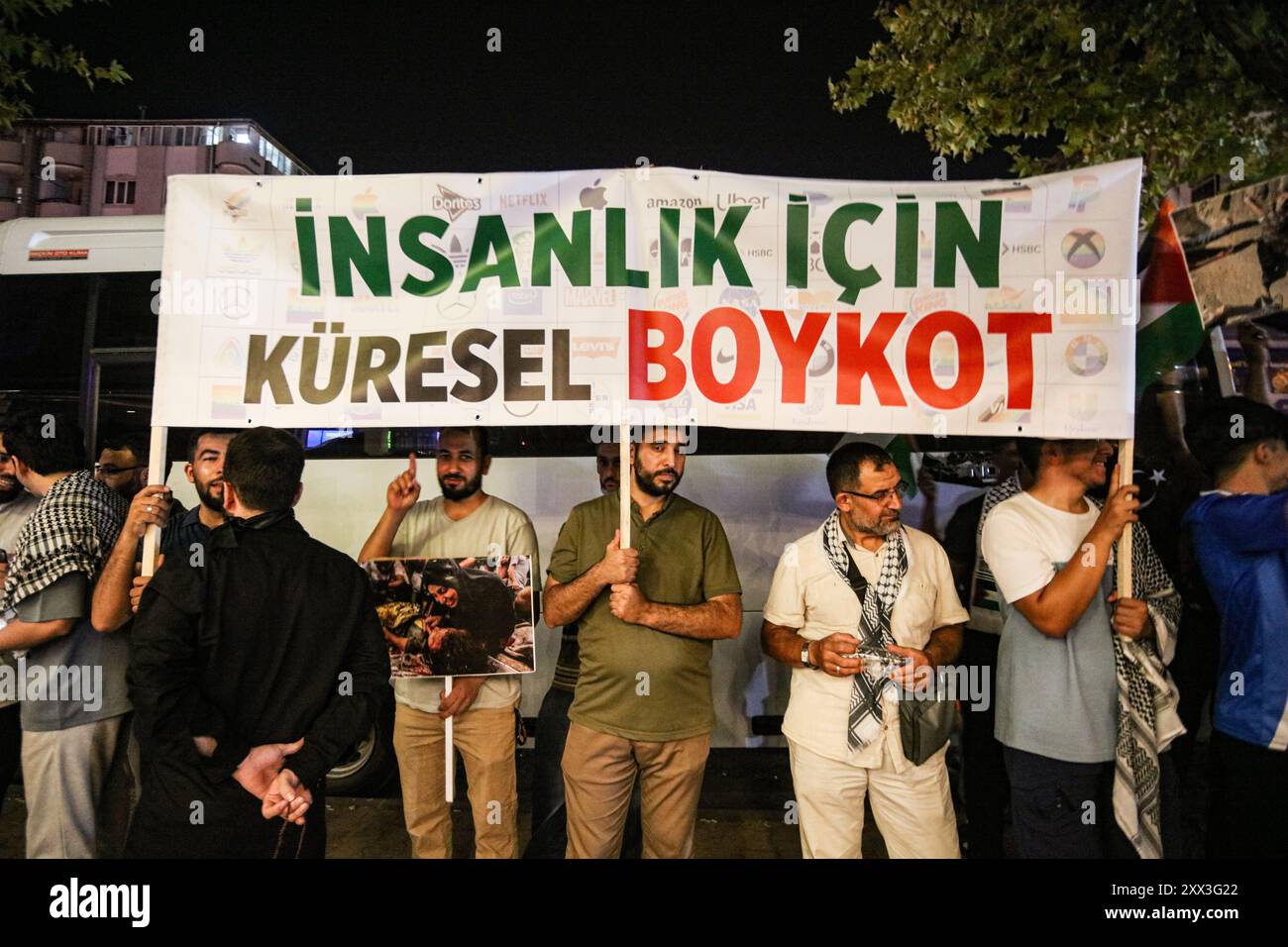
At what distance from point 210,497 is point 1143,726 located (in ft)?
14.5

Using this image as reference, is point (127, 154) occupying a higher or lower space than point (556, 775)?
higher

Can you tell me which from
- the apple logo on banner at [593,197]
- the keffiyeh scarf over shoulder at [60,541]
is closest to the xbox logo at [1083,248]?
the apple logo on banner at [593,197]

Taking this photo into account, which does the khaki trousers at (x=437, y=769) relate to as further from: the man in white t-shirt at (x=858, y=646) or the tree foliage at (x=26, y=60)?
the tree foliage at (x=26, y=60)

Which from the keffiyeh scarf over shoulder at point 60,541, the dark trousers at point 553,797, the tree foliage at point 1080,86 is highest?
the tree foliage at point 1080,86

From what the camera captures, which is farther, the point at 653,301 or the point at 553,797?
the point at 553,797

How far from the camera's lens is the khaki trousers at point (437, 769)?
3988mm

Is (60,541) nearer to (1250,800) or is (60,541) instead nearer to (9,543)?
(9,543)

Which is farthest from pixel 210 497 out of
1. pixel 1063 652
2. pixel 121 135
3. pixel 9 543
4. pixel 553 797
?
pixel 121 135

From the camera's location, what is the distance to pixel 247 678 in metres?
2.84

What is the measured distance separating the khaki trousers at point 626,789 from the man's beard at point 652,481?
112 cm

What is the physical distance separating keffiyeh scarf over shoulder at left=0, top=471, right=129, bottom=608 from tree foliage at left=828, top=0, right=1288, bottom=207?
654cm

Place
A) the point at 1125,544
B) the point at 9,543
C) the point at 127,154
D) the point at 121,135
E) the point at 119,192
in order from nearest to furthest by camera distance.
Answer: the point at 1125,544
the point at 9,543
the point at 127,154
the point at 121,135
the point at 119,192

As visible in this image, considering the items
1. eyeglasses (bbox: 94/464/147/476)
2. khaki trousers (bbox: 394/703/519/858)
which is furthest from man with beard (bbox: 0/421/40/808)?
khaki trousers (bbox: 394/703/519/858)
